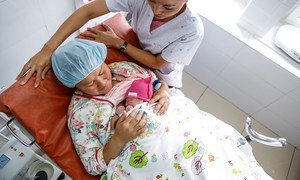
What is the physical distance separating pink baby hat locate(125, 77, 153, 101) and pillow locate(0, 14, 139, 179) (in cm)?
33

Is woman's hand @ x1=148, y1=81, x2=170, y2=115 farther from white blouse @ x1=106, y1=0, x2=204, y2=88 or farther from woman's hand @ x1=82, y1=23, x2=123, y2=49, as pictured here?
woman's hand @ x1=82, y1=23, x2=123, y2=49

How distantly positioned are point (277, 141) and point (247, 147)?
0.21m

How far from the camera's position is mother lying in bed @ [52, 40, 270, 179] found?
957 millimetres

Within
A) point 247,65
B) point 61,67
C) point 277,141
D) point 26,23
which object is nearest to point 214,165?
point 277,141

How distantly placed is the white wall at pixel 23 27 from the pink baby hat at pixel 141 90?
2.53 feet

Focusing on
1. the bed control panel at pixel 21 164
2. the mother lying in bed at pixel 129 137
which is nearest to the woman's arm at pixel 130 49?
the mother lying in bed at pixel 129 137

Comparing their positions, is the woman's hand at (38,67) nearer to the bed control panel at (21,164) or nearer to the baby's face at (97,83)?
the baby's face at (97,83)

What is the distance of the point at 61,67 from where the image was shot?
932mm

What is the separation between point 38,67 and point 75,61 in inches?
9.8

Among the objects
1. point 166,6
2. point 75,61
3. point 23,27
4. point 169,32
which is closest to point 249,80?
point 169,32

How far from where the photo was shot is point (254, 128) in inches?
87.4

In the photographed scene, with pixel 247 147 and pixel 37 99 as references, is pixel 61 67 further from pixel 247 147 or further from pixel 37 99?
pixel 247 147

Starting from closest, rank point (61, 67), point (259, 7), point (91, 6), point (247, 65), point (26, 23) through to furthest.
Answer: point (61, 67)
point (91, 6)
point (26, 23)
point (259, 7)
point (247, 65)

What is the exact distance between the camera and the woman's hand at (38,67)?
3.32ft
